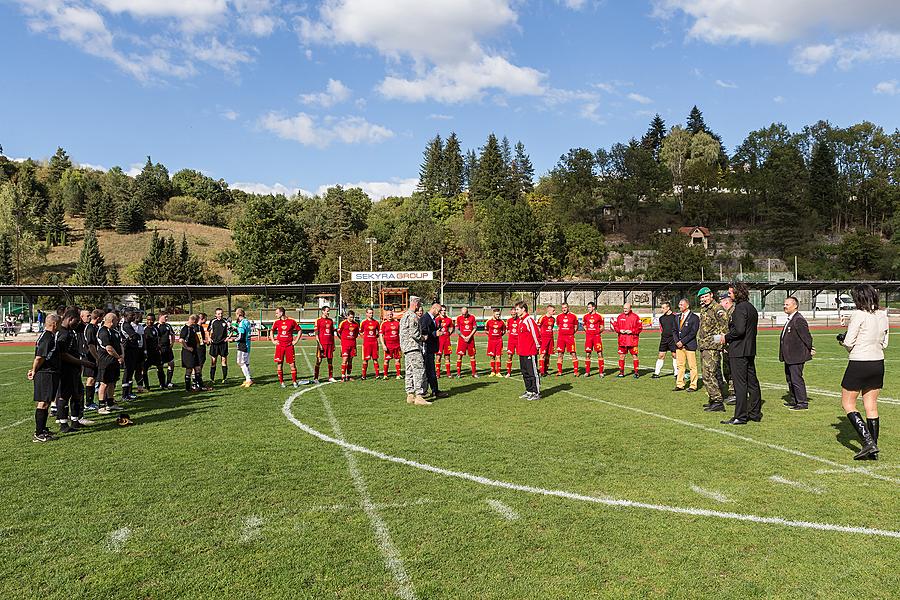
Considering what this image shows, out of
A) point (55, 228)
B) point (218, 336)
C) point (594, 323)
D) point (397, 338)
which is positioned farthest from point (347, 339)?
point (55, 228)

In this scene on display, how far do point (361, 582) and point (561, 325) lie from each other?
13251 millimetres

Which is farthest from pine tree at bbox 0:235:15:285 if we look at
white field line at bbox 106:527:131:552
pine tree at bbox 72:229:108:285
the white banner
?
white field line at bbox 106:527:131:552

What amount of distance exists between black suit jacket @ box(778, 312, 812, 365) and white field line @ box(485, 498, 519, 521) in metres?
7.64

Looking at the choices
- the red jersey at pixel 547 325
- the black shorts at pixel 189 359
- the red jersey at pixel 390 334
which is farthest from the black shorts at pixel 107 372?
the red jersey at pixel 547 325

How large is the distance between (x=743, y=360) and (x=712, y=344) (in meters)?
1.72

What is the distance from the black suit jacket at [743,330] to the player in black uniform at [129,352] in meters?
11.4

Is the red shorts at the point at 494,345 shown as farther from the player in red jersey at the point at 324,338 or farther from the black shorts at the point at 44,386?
the black shorts at the point at 44,386

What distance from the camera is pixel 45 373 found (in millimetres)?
8383

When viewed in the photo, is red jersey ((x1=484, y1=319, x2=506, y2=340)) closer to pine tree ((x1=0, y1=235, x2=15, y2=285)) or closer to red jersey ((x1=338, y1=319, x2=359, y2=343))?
red jersey ((x1=338, y1=319, x2=359, y2=343))

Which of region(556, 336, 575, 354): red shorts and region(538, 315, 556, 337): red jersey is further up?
region(538, 315, 556, 337): red jersey

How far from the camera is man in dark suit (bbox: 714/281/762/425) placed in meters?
9.14

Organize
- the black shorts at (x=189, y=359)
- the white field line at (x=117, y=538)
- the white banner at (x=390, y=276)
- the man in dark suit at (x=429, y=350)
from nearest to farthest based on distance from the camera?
the white field line at (x=117, y=538)
the man in dark suit at (x=429, y=350)
the black shorts at (x=189, y=359)
the white banner at (x=390, y=276)

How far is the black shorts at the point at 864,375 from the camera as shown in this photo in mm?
6910

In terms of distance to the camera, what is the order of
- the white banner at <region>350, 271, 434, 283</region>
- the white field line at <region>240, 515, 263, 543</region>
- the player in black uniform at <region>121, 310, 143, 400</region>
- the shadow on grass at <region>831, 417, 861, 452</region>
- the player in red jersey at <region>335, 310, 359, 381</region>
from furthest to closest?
the white banner at <region>350, 271, 434, 283</region> < the player in red jersey at <region>335, 310, 359, 381</region> < the player in black uniform at <region>121, 310, 143, 400</region> < the shadow on grass at <region>831, 417, 861, 452</region> < the white field line at <region>240, 515, 263, 543</region>
